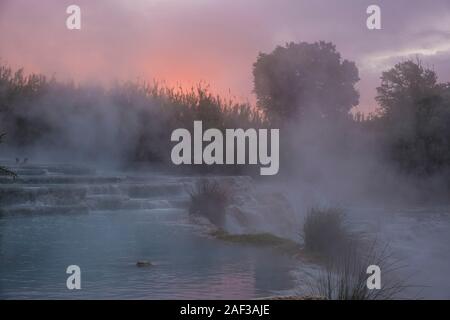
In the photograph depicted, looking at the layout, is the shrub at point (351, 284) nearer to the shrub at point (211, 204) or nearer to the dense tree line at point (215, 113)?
the shrub at point (211, 204)

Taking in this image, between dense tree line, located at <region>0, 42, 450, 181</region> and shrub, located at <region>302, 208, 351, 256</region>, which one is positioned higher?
dense tree line, located at <region>0, 42, 450, 181</region>

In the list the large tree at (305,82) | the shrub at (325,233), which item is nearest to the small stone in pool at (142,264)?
the shrub at (325,233)

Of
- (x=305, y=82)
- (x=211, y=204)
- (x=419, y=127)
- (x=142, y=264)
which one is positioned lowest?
(x=142, y=264)

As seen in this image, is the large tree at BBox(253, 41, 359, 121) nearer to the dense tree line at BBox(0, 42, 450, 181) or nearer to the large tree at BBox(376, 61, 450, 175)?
the dense tree line at BBox(0, 42, 450, 181)

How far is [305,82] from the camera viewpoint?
30984 mm

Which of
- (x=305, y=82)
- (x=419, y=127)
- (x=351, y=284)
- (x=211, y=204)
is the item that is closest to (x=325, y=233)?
(x=351, y=284)

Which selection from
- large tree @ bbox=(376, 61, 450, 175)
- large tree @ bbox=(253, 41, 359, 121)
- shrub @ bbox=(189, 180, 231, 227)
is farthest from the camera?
large tree @ bbox=(253, 41, 359, 121)

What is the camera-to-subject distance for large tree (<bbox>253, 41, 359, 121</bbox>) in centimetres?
3048

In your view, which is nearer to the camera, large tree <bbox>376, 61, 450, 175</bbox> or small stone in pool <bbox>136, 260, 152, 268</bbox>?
small stone in pool <bbox>136, 260, 152, 268</bbox>

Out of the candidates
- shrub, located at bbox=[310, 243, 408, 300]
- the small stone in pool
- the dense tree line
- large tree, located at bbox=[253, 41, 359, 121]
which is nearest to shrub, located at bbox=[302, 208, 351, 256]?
shrub, located at bbox=[310, 243, 408, 300]

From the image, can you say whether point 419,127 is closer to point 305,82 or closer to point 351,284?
point 305,82

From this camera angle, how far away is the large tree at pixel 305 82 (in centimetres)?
3048

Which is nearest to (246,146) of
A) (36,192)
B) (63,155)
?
(63,155)
